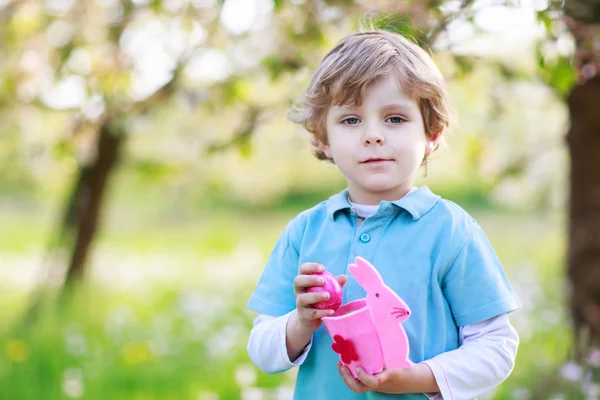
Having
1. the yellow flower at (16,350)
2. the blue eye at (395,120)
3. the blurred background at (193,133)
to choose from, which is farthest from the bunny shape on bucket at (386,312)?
the yellow flower at (16,350)

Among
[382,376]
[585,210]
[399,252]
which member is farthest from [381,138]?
[585,210]

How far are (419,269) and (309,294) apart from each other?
250 mm

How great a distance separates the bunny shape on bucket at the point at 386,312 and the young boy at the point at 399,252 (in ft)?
0.12

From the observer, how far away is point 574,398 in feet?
10.0

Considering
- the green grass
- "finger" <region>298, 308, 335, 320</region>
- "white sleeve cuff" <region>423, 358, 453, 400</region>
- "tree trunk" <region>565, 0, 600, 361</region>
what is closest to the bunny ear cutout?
"finger" <region>298, 308, 335, 320</region>

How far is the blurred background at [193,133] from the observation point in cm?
274

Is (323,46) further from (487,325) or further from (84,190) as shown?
(84,190)

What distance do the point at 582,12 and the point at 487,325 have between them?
1.66 meters

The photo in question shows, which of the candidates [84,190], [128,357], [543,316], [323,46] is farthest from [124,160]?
[543,316]

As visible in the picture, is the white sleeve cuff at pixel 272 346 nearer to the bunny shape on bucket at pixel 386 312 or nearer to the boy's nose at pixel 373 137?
the bunny shape on bucket at pixel 386 312

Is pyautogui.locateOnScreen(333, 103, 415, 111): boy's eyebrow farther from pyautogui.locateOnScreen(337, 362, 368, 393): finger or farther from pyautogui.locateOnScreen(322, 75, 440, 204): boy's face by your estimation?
pyautogui.locateOnScreen(337, 362, 368, 393): finger

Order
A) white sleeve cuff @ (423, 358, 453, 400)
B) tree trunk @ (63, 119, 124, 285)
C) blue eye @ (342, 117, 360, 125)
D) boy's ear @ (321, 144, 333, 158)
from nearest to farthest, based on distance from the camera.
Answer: white sleeve cuff @ (423, 358, 453, 400) → blue eye @ (342, 117, 360, 125) → boy's ear @ (321, 144, 333, 158) → tree trunk @ (63, 119, 124, 285)

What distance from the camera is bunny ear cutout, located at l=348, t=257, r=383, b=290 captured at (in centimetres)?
135

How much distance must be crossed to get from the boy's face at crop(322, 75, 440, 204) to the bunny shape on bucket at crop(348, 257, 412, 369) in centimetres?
25
